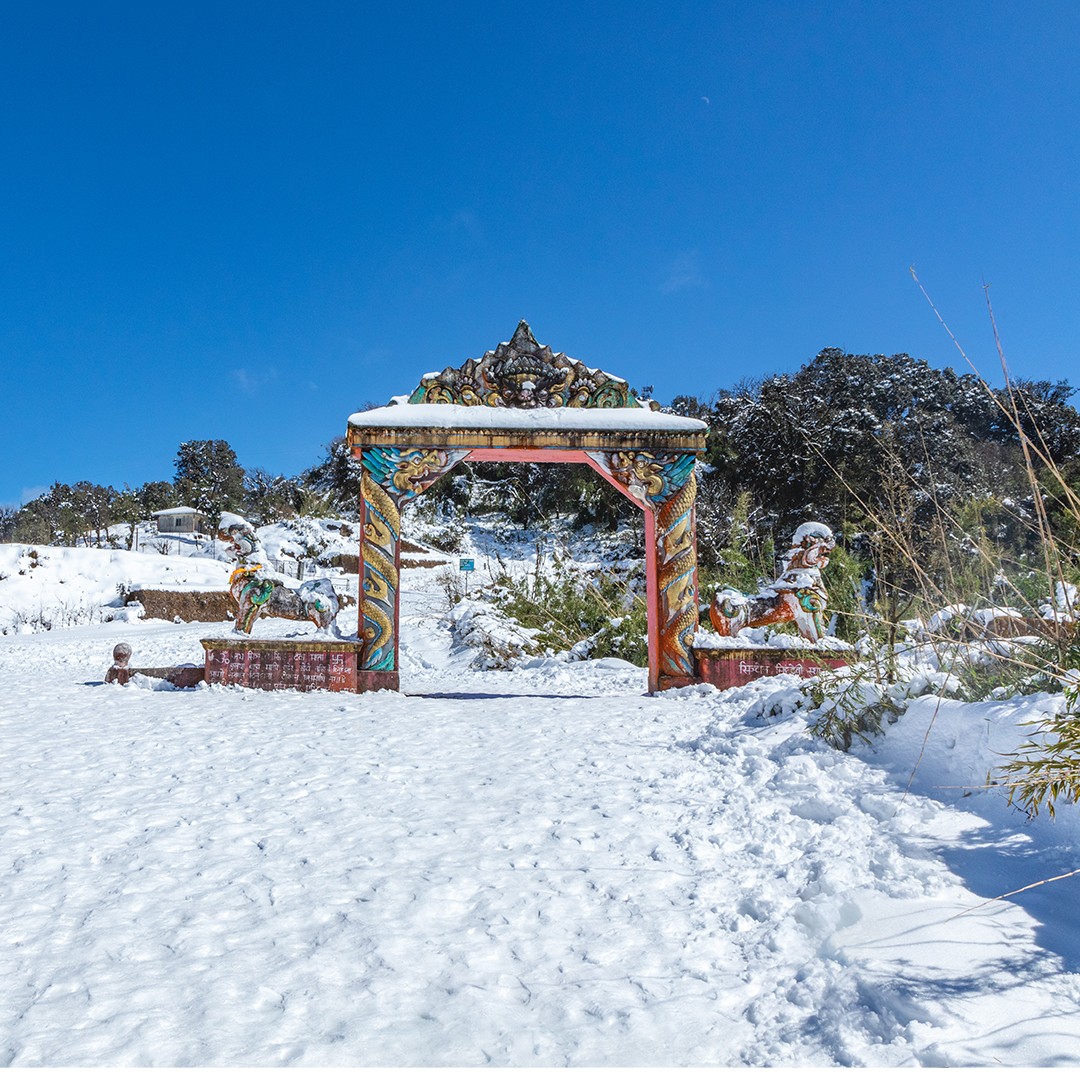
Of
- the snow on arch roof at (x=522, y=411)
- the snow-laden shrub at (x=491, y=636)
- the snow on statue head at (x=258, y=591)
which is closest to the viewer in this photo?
the snow on arch roof at (x=522, y=411)

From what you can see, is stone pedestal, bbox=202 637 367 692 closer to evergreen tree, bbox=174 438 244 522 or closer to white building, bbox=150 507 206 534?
evergreen tree, bbox=174 438 244 522

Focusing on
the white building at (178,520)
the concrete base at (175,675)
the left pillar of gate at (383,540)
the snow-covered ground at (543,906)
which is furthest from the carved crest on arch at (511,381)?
the white building at (178,520)

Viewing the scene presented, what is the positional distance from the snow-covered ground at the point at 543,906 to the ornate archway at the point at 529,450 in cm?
280

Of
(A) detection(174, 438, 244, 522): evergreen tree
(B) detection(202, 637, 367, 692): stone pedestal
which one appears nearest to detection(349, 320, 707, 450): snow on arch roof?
(B) detection(202, 637, 367, 692): stone pedestal

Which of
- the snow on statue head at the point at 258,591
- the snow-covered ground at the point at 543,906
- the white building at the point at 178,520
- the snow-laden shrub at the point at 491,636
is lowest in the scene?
the snow-covered ground at the point at 543,906

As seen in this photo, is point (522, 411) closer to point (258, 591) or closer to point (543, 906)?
point (258, 591)

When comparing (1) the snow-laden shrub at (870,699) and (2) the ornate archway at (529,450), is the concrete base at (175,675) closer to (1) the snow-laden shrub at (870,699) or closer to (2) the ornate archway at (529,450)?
(2) the ornate archway at (529,450)

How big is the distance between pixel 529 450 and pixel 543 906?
5.46 meters

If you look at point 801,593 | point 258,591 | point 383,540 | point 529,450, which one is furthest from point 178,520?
point 801,593

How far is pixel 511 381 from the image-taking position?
7656mm

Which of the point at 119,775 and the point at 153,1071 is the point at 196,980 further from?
the point at 119,775

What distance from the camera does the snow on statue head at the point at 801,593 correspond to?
7.19 meters

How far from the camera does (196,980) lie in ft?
6.38

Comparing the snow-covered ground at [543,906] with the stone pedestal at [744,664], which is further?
the stone pedestal at [744,664]
